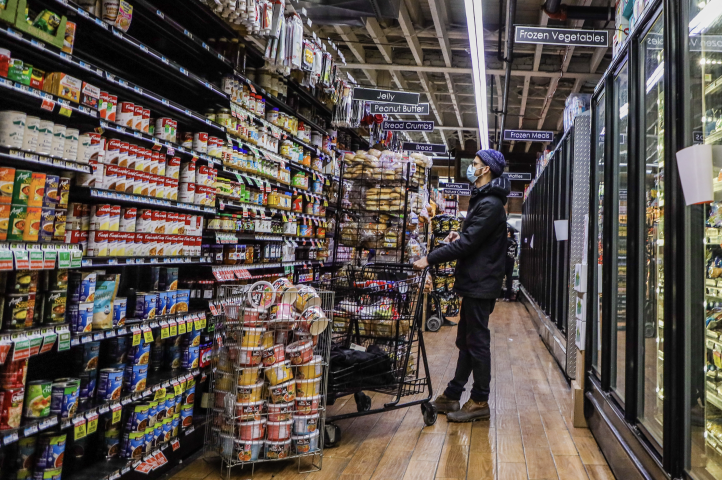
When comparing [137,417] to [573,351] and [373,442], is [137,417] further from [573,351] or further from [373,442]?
[573,351]

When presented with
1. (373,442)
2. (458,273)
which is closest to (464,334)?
(458,273)

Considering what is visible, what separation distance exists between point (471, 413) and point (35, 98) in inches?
127

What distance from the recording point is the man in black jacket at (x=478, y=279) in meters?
3.93

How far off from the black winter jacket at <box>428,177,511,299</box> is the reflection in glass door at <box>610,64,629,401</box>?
2.47ft

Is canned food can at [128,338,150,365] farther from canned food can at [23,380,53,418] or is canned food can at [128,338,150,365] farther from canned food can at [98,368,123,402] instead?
canned food can at [23,380,53,418]

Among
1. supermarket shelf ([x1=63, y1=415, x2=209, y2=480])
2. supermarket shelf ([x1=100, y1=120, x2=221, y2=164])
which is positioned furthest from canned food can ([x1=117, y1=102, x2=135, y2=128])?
supermarket shelf ([x1=63, y1=415, x2=209, y2=480])

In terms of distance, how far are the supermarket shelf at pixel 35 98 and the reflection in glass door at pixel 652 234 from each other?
8.84 feet

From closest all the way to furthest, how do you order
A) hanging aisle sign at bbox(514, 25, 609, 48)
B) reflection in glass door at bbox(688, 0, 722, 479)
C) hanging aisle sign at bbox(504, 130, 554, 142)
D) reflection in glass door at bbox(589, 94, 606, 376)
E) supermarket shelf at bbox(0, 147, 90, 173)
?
supermarket shelf at bbox(0, 147, 90, 173) → reflection in glass door at bbox(688, 0, 722, 479) → reflection in glass door at bbox(589, 94, 606, 376) → hanging aisle sign at bbox(514, 25, 609, 48) → hanging aisle sign at bbox(504, 130, 554, 142)

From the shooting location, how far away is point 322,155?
18.2 feet

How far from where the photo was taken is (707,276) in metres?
2.20

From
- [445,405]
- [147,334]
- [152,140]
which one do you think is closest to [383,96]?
[445,405]

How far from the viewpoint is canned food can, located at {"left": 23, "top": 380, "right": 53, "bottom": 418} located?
2.18 metres

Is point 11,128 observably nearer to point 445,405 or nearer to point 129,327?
point 129,327

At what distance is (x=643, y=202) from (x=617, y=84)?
1136mm
